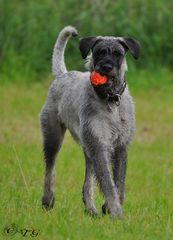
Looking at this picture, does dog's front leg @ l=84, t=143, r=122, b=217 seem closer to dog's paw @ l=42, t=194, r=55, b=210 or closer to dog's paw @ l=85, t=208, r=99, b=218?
dog's paw @ l=85, t=208, r=99, b=218

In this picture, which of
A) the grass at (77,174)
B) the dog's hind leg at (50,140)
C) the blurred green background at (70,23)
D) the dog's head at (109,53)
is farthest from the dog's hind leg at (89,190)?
the blurred green background at (70,23)

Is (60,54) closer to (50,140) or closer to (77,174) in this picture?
(50,140)

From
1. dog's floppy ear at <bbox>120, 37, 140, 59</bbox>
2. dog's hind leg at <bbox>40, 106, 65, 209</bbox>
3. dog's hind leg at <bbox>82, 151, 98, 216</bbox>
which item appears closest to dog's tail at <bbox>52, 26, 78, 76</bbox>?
dog's hind leg at <bbox>40, 106, 65, 209</bbox>

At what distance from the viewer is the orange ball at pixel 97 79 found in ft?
26.1

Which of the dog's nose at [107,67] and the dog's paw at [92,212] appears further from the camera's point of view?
the dog's paw at [92,212]

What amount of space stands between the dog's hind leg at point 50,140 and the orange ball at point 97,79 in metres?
1.40

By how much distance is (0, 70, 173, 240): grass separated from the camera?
724 cm

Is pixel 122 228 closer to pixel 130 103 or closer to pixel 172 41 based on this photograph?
pixel 130 103

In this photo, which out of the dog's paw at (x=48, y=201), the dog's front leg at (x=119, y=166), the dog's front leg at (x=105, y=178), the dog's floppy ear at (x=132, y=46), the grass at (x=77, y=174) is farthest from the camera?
the dog's paw at (x=48, y=201)

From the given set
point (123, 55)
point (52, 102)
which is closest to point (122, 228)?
point (123, 55)

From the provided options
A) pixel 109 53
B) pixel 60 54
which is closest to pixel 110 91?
pixel 109 53

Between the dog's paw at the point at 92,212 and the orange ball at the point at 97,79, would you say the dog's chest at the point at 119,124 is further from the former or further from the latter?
the dog's paw at the point at 92,212

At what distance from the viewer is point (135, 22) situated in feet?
57.7

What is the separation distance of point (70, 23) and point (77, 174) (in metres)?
7.08
